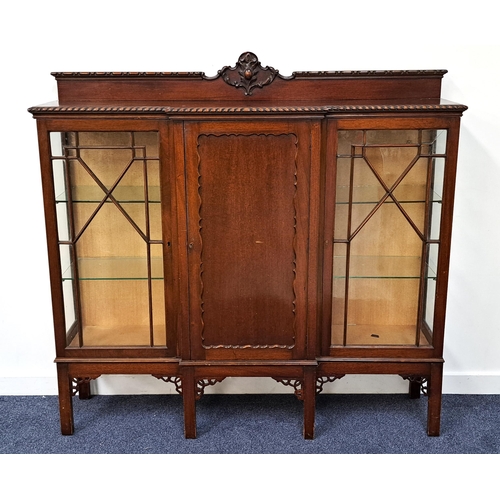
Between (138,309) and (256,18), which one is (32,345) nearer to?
(138,309)

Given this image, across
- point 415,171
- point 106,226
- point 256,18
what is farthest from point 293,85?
point 106,226

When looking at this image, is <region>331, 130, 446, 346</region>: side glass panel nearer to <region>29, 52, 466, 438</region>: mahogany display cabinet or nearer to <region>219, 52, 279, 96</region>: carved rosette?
<region>29, 52, 466, 438</region>: mahogany display cabinet

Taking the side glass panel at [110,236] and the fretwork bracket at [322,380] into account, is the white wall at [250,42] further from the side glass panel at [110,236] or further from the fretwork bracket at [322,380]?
the fretwork bracket at [322,380]

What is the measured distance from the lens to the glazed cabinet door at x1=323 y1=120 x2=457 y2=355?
7.14ft

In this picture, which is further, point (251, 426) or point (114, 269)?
point (251, 426)

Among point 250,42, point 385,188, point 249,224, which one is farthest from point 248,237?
point 250,42

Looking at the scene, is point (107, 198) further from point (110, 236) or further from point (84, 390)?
point (84, 390)

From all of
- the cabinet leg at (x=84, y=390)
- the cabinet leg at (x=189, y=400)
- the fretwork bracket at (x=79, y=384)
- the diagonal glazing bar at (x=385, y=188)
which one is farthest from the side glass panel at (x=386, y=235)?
the cabinet leg at (x=84, y=390)

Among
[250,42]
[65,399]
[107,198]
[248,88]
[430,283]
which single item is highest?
[250,42]

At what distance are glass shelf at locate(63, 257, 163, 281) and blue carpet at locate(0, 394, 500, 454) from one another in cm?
57

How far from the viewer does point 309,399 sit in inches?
92.2

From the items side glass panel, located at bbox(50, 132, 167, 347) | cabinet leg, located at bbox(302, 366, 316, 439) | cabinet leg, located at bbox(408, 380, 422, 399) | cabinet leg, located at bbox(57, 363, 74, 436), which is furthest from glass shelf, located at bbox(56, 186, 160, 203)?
cabinet leg, located at bbox(408, 380, 422, 399)

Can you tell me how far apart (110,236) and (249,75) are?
719 millimetres

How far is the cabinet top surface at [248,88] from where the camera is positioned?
2.21m
